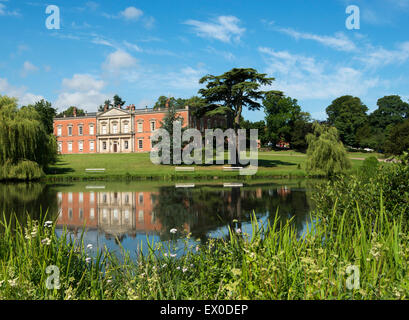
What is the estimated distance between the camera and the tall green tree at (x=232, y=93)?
33250 mm

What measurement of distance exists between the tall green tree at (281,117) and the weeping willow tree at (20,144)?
43643 millimetres

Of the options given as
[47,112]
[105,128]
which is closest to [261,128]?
[105,128]

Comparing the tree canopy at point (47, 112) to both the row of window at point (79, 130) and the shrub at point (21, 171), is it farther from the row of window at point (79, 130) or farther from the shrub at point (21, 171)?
the shrub at point (21, 171)

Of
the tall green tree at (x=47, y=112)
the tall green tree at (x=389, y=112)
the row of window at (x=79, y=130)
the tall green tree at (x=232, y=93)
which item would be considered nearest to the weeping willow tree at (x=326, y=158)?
the tall green tree at (x=232, y=93)

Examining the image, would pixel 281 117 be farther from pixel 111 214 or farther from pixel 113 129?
pixel 111 214

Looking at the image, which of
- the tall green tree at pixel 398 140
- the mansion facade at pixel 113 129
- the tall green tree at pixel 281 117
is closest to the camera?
the tall green tree at pixel 398 140

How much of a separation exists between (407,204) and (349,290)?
108 inches

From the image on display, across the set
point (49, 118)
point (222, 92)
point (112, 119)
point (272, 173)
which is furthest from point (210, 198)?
point (49, 118)

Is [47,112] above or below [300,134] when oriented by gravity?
above

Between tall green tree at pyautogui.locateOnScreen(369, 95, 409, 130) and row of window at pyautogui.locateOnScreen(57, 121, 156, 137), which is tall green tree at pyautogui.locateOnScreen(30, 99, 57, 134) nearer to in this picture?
row of window at pyautogui.locateOnScreen(57, 121, 156, 137)

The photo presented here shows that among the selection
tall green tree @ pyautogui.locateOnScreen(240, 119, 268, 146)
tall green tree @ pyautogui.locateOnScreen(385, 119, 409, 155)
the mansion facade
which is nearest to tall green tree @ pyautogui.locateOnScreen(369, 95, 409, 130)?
tall green tree @ pyautogui.locateOnScreen(240, 119, 268, 146)

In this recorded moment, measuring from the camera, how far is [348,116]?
64562mm

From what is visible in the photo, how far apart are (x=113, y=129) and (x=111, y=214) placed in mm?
50902

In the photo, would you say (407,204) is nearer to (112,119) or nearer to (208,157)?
(208,157)
